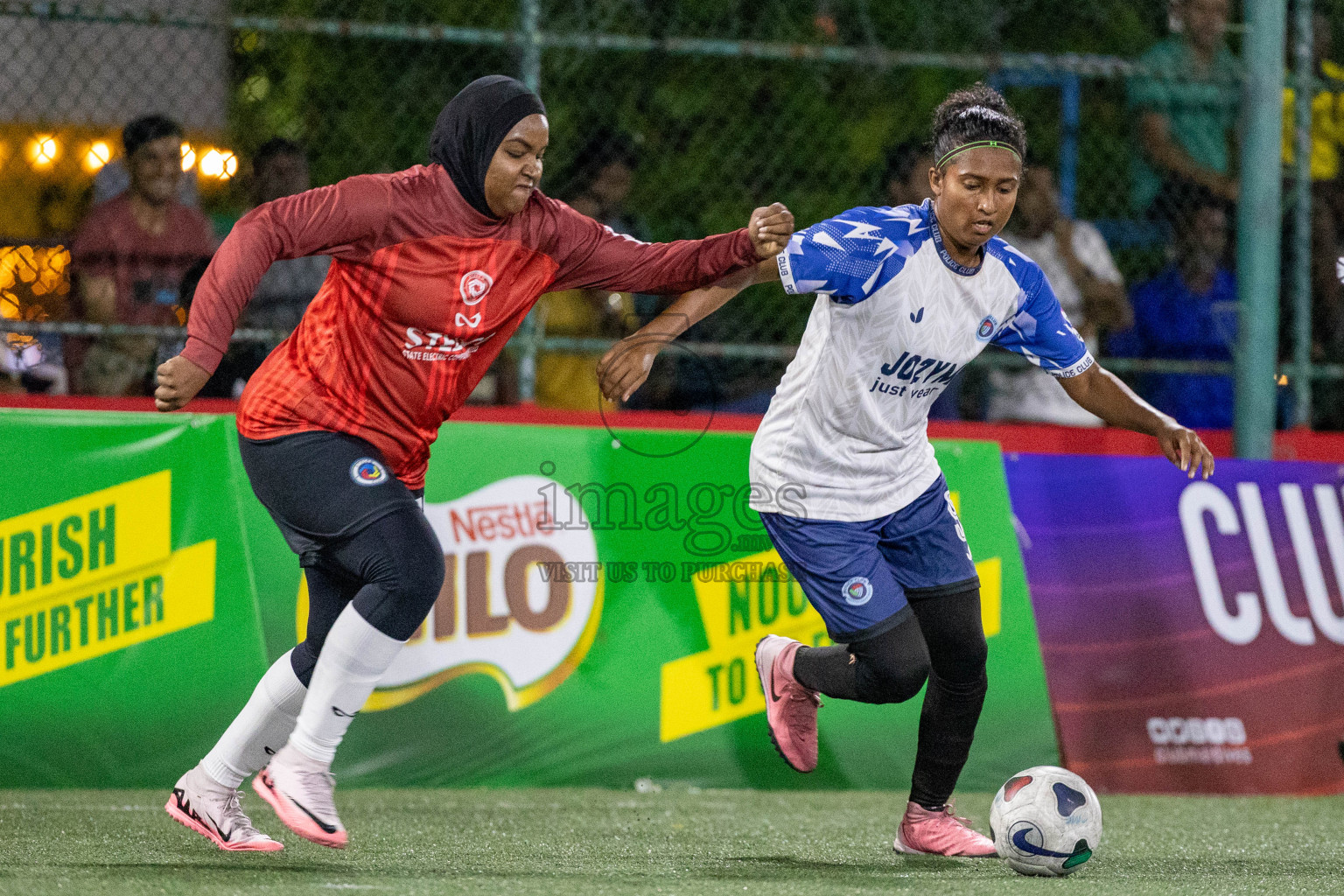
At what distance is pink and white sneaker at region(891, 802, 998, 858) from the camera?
4.86 meters

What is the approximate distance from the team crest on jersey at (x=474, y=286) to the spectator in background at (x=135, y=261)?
2.36 meters

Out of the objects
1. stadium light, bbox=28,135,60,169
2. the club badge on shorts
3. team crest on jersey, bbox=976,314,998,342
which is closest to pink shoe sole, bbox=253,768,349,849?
the club badge on shorts

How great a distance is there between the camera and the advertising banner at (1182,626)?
21.6 ft

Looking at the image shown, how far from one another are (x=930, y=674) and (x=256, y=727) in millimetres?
1934

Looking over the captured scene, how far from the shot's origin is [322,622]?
4.62 m

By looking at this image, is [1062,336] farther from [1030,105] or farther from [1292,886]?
[1030,105]

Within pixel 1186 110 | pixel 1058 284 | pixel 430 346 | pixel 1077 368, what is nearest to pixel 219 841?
pixel 430 346

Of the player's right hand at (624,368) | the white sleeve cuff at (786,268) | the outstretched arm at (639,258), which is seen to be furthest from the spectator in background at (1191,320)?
the player's right hand at (624,368)

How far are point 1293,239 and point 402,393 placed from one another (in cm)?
461

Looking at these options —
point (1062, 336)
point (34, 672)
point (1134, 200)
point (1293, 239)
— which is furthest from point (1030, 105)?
point (34, 672)

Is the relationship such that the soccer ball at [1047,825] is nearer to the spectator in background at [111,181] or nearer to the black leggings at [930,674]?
the black leggings at [930,674]

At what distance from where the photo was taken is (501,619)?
20.4 feet

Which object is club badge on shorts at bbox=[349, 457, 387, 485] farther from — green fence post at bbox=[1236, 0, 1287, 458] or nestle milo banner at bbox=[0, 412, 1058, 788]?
green fence post at bbox=[1236, 0, 1287, 458]

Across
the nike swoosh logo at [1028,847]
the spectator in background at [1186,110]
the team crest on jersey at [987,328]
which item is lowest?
the nike swoosh logo at [1028,847]
